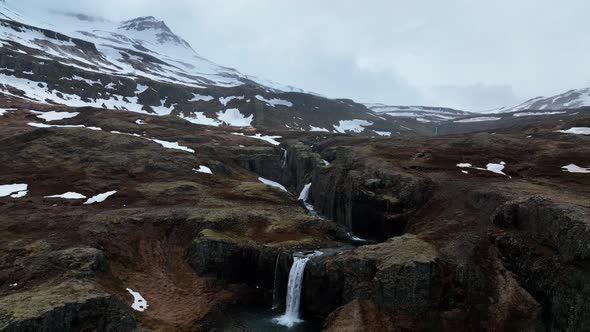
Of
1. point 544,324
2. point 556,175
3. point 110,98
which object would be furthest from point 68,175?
point 110,98

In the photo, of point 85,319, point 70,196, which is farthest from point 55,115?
point 85,319

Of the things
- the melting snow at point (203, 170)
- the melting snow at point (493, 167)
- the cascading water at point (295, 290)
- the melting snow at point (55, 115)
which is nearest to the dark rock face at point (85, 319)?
the cascading water at point (295, 290)

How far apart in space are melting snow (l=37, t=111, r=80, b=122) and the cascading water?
98347mm

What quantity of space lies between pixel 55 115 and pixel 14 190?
70173 millimetres

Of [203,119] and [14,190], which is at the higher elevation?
[203,119]

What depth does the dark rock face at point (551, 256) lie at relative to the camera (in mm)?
29656

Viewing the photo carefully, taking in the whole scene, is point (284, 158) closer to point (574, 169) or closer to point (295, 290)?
point (574, 169)

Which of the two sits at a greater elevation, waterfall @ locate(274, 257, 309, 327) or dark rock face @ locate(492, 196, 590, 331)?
dark rock face @ locate(492, 196, 590, 331)

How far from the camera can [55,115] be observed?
120m

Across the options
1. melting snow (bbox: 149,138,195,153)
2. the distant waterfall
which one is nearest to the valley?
melting snow (bbox: 149,138,195,153)

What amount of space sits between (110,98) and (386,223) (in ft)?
546

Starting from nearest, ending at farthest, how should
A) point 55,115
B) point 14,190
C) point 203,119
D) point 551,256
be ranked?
point 551,256, point 14,190, point 55,115, point 203,119

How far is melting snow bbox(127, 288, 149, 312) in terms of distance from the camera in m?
37.3

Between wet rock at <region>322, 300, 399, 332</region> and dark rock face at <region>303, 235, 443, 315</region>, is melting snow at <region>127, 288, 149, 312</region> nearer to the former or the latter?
dark rock face at <region>303, 235, 443, 315</region>
